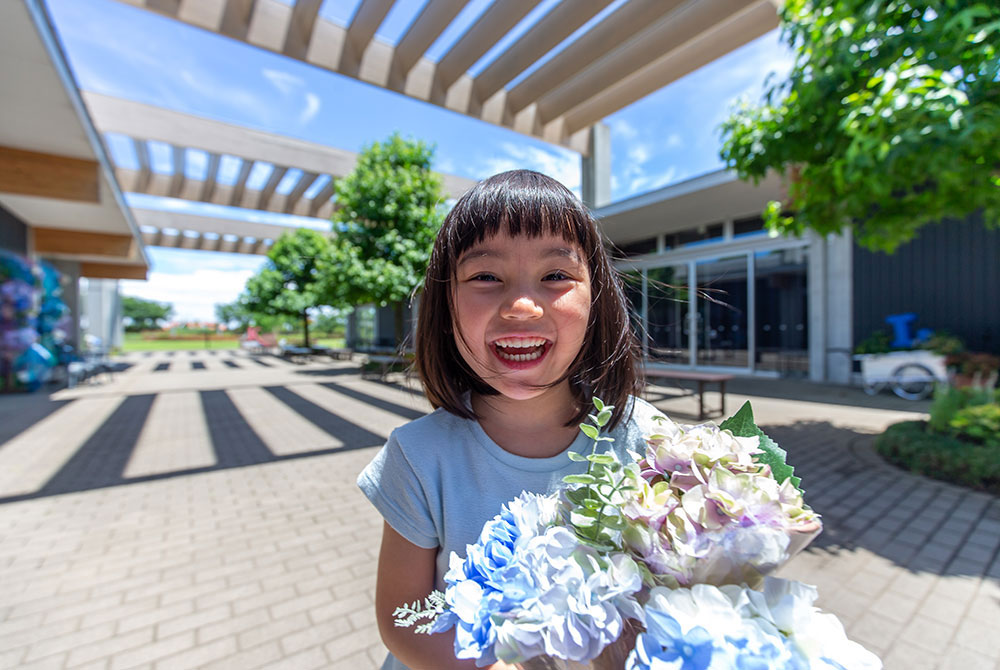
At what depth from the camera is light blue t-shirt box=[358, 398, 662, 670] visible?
956mm

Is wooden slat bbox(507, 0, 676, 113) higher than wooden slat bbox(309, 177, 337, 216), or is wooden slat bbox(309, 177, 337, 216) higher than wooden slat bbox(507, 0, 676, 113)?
wooden slat bbox(309, 177, 337, 216)

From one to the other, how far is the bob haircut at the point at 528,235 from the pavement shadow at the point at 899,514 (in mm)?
2979

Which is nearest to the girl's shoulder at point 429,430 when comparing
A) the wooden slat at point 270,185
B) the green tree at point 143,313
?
the wooden slat at point 270,185

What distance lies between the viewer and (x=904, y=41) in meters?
2.94

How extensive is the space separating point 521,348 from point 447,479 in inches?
13.0

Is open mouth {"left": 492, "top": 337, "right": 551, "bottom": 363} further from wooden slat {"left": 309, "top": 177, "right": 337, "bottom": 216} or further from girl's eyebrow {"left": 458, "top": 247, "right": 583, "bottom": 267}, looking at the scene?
wooden slat {"left": 309, "top": 177, "right": 337, "bottom": 216}

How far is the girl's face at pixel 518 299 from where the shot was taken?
0.89m

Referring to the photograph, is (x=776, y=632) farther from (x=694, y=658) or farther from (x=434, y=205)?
(x=434, y=205)

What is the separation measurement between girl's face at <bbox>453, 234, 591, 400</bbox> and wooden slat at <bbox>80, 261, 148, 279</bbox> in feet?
71.9

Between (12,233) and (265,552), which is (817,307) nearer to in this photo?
(265,552)

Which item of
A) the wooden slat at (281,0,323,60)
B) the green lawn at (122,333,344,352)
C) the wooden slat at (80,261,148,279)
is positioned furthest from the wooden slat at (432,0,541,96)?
the green lawn at (122,333,344,352)

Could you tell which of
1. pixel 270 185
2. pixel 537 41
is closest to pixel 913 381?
pixel 537 41

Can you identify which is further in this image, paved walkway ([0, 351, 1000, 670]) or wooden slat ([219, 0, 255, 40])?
wooden slat ([219, 0, 255, 40])

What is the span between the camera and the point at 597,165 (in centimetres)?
989
